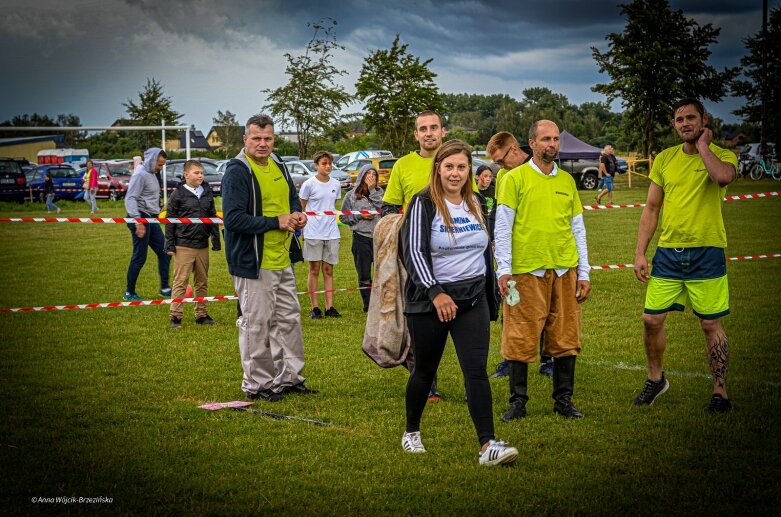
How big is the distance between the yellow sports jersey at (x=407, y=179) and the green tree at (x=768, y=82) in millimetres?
43676

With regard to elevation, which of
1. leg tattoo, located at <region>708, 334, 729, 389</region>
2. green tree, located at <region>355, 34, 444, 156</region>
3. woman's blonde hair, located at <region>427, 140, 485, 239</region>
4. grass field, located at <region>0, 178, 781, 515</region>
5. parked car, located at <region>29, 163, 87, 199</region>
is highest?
green tree, located at <region>355, 34, 444, 156</region>

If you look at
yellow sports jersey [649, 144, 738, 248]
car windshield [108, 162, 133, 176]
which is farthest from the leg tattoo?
car windshield [108, 162, 133, 176]

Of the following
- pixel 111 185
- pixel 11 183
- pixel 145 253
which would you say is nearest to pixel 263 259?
pixel 145 253

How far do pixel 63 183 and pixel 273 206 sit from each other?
35.8 meters

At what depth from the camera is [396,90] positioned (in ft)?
156

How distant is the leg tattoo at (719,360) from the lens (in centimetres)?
630

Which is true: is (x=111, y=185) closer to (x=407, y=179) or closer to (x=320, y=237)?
(x=320, y=237)

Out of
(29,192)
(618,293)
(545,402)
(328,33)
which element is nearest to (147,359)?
(545,402)

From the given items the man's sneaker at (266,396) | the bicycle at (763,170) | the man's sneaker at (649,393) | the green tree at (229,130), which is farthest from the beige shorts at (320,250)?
the green tree at (229,130)

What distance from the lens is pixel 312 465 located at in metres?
5.24

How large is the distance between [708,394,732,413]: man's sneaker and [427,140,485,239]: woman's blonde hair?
8.46ft

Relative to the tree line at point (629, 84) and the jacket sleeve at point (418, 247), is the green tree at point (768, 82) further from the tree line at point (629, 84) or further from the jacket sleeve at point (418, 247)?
the jacket sleeve at point (418, 247)

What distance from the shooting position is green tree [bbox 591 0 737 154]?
148ft

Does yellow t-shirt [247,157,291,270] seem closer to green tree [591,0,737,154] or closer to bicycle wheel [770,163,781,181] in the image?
bicycle wheel [770,163,781,181]
